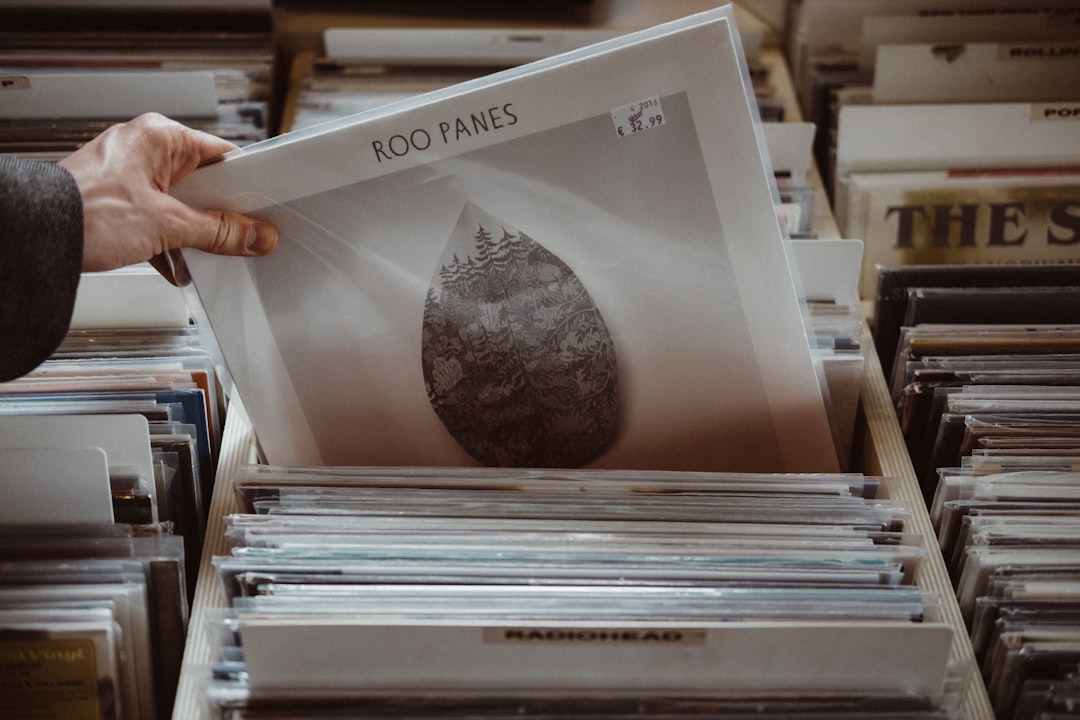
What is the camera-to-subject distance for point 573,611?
2.20 feet

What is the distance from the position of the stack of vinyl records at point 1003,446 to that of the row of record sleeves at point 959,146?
124mm

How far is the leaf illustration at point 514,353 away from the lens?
837 millimetres

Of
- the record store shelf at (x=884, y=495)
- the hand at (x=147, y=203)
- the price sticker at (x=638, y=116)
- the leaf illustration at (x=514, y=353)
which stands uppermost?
the price sticker at (x=638, y=116)

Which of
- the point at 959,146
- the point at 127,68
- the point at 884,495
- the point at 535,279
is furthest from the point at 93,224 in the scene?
the point at 959,146

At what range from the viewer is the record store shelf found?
696mm

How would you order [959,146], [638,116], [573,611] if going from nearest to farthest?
[573,611], [638,116], [959,146]

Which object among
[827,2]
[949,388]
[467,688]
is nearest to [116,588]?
[467,688]

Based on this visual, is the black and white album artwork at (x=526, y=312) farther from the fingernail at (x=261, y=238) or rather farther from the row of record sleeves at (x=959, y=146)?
the row of record sleeves at (x=959, y=146)

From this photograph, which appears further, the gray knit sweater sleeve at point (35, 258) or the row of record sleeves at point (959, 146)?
the row of record sleeves at point (959, 146)

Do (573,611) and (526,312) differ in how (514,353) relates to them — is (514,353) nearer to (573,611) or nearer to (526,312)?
(526,312)

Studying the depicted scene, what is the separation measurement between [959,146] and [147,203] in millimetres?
796

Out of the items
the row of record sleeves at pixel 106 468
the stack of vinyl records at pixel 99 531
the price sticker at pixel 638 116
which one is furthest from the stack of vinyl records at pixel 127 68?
the price sticker at pixel 638 116

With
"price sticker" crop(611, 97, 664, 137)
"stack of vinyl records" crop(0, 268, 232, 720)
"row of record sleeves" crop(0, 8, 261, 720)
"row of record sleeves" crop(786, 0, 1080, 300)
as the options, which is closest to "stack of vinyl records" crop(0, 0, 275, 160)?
"row of record sleeves" crop(0, 8, 261, 720)

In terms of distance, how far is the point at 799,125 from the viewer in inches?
41.6
